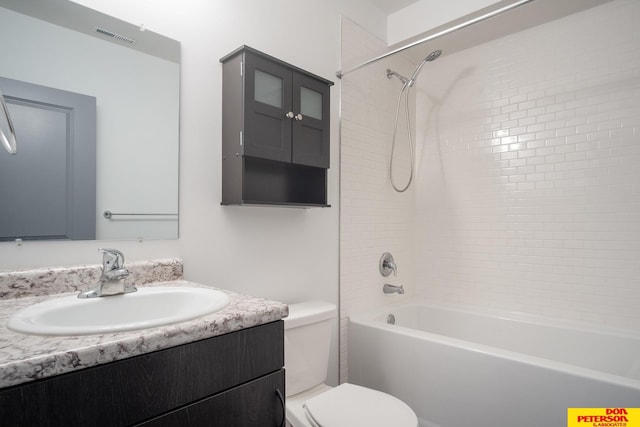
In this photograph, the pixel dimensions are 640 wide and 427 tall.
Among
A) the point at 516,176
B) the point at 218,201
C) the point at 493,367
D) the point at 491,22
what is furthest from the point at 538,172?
the point at 218,201

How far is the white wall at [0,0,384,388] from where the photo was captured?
1328 mm

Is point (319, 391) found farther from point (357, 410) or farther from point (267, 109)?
point (267, 109)

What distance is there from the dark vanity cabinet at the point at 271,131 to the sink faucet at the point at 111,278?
0.52 meters

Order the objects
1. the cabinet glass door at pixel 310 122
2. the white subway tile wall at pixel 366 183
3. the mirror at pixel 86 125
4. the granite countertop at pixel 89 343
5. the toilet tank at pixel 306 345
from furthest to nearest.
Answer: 1. the white subway tile wall at pixel 366 183
2. the cabinet glass door at pixel 310 122
3. the toilet tank at pixel 306 345
4. the mirror at pixel 86 125
5. the granite countertop at pixel 89 343

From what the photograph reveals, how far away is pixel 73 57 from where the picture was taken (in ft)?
3.84

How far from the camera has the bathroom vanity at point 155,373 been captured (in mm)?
607

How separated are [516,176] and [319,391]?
6.36 feet

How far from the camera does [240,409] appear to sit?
0.90 m

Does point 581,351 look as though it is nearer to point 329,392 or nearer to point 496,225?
point 496,225

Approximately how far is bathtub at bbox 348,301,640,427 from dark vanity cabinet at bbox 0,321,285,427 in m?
1.09

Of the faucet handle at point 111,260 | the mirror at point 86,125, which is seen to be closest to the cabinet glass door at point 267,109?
the mirror at point 86,125

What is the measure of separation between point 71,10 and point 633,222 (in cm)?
291

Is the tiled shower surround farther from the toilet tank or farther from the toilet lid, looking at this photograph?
the toilet lid

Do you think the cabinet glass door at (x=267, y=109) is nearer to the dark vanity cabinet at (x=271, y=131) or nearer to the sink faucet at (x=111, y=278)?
the dark vanity cabinet at (x=271, y=131)
